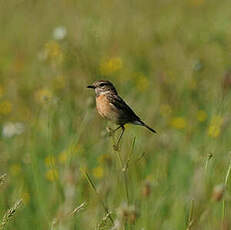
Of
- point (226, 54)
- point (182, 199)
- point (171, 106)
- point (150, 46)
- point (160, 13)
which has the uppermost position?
point (160, 13)

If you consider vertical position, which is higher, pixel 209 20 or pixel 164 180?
pixel 209 20

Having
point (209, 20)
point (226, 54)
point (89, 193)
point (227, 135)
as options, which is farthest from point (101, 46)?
→ point (89, 193)

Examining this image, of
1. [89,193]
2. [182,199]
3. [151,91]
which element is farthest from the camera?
[151,91]

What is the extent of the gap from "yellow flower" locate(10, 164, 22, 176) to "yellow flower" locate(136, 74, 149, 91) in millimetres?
2356

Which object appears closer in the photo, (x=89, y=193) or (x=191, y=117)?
(x=89, y=193)

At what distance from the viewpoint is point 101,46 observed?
9031 mm

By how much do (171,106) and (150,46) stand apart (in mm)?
2603

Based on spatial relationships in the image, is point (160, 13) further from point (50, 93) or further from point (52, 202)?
point (52, 202)

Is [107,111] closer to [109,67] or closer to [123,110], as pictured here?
[123,110]

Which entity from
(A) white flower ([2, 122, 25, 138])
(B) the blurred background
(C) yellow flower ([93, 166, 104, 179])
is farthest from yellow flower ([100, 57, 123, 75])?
(C) yellow flower ([93, 166, 104, 179])

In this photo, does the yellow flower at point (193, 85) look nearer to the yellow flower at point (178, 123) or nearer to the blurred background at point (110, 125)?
the blurred background at point (110, 125)

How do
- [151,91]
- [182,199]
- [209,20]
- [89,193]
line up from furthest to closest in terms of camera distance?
1. [209,20]
2. [151,91]
3. [89,193]
4. [182,199]

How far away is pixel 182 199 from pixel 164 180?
0.22 m

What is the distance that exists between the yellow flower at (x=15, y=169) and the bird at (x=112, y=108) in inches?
52.6
